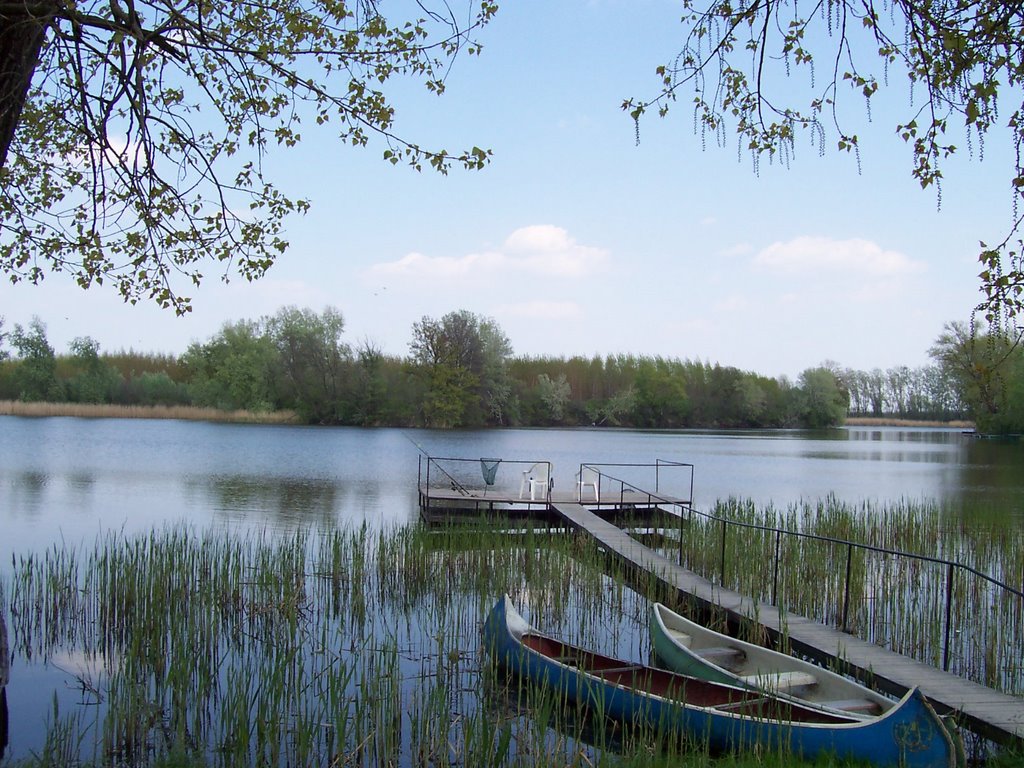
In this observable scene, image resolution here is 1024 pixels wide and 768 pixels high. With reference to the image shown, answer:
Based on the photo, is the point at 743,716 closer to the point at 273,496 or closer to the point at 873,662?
the point at 873,662

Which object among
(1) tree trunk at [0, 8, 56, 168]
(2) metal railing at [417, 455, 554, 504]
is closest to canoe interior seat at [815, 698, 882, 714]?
(1) tree trunk at [0, 8, 56, 168]

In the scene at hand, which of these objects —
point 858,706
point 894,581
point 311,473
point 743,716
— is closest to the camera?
point 743,716

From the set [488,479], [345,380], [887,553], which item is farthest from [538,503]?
[345,380]

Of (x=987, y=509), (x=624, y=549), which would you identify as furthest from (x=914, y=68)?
(x=987, y=509)

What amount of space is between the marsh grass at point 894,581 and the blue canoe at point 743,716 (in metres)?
2.45

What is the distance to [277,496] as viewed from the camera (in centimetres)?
2034

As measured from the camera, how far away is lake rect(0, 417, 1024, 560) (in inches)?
674

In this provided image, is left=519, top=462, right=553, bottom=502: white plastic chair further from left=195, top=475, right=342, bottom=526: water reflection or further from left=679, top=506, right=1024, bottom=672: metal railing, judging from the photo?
left=679, top=506, right=1024, bottom=672: metal railing

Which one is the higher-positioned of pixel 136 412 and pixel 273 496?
pixel 136 412

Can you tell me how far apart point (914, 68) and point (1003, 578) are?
8.11m

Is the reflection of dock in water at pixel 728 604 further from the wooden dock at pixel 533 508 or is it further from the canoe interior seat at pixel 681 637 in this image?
the canoe interior seat at pixel 681 637

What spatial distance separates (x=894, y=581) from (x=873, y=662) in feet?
15.5

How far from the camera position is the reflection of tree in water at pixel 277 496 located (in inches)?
695

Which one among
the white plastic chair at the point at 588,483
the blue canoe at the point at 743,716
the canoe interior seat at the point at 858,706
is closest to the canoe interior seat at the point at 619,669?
the blue canoe at the point at 743,716
